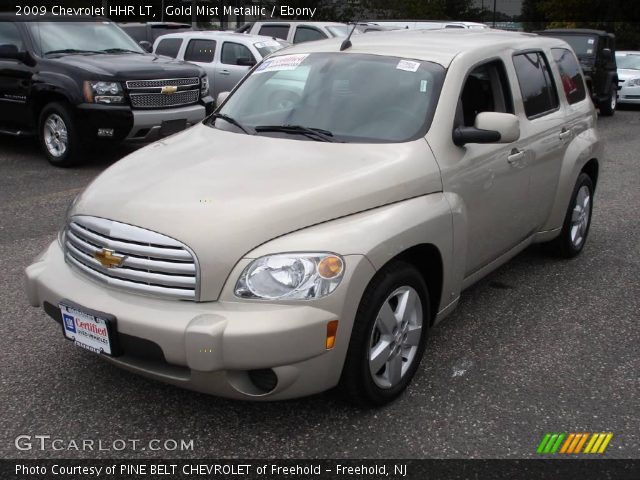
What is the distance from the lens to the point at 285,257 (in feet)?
9.44

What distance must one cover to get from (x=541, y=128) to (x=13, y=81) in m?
7.09

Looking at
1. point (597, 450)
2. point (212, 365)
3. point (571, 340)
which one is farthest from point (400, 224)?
point (571, 340)

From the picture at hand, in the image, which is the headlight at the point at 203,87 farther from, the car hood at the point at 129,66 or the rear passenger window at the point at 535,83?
the rear passenger window at the point at 535,83

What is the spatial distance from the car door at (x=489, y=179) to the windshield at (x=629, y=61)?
1571cm

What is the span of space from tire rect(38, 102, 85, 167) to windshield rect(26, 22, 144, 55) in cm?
88

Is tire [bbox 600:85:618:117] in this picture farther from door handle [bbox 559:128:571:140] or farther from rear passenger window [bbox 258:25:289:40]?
door handle [bbox 559:128:571:140]

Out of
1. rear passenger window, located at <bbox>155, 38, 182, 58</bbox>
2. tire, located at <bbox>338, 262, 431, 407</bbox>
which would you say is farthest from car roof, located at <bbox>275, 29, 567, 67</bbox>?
rear passenger window, located at <bbox>155, 38, 182, 58</bbox>

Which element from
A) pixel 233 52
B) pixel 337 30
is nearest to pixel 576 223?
pixel 233 52

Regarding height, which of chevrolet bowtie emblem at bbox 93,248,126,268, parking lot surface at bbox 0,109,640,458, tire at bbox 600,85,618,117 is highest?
chevrolet bowtie emblem at bbox 93,248,126,268

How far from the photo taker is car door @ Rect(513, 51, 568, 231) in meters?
4.55

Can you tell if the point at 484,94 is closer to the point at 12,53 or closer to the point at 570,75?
the point at 570,75

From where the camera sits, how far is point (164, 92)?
351 inches

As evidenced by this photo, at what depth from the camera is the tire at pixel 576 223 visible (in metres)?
5.31

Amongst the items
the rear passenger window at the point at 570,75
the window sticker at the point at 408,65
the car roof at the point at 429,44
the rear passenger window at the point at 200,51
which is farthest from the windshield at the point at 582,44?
the window sticker at the point at 408,65
